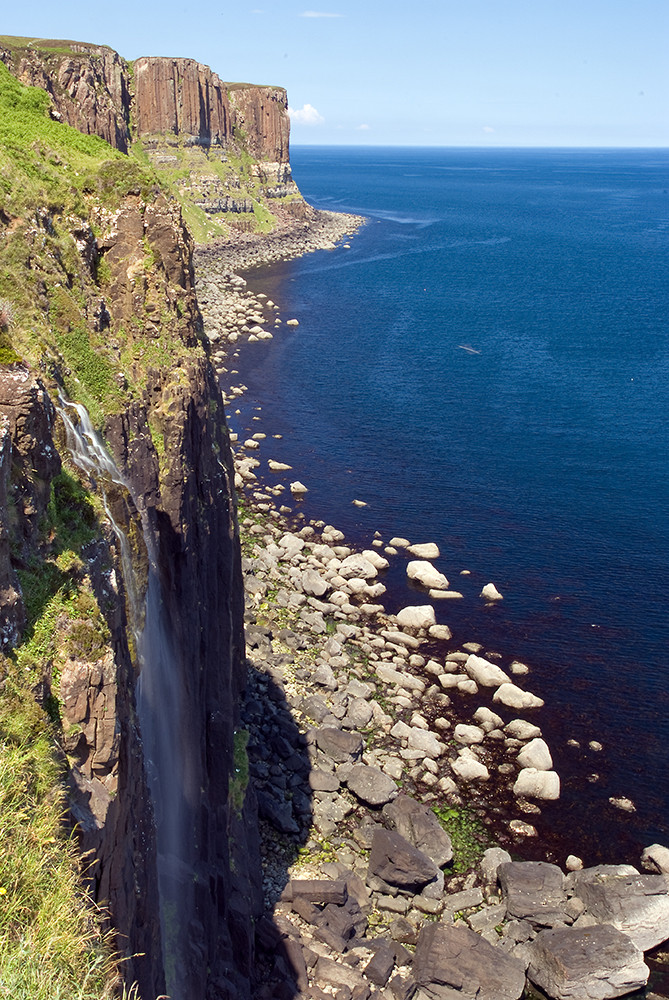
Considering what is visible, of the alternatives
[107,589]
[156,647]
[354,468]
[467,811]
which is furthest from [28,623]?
[354,468]

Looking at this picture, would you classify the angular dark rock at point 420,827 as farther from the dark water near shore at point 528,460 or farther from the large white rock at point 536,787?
the dark water near shore at point 528,460

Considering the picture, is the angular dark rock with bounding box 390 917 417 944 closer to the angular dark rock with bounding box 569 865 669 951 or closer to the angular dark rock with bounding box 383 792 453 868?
the angular dark rock with bounding box 383 792 453 868

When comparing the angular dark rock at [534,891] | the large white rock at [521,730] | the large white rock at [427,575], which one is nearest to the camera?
the angular dark rock at [534,891]

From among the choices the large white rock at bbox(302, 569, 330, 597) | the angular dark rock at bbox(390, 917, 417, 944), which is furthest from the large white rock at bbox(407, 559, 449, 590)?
the angular dark rock at bbox(390, 917, 417, 944)

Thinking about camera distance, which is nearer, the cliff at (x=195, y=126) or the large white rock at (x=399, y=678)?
the large white rock at (x=399, y=678)

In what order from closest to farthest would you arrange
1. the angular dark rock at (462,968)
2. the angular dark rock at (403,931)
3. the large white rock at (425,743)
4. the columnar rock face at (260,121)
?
the angular dark rock at (462,968) < the angular dark rock at (403,931) < the large white rock at (425,743) < the columnar rock face at (260,121)

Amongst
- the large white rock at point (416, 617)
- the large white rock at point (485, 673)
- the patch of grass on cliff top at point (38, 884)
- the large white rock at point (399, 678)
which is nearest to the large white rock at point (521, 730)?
the large white rock at point (485, 673)

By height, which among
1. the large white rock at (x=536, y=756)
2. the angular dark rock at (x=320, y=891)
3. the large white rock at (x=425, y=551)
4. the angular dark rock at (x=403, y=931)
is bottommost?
the angular dark rock at (x=403, y=931)

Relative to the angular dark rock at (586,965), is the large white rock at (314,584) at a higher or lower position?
higher
